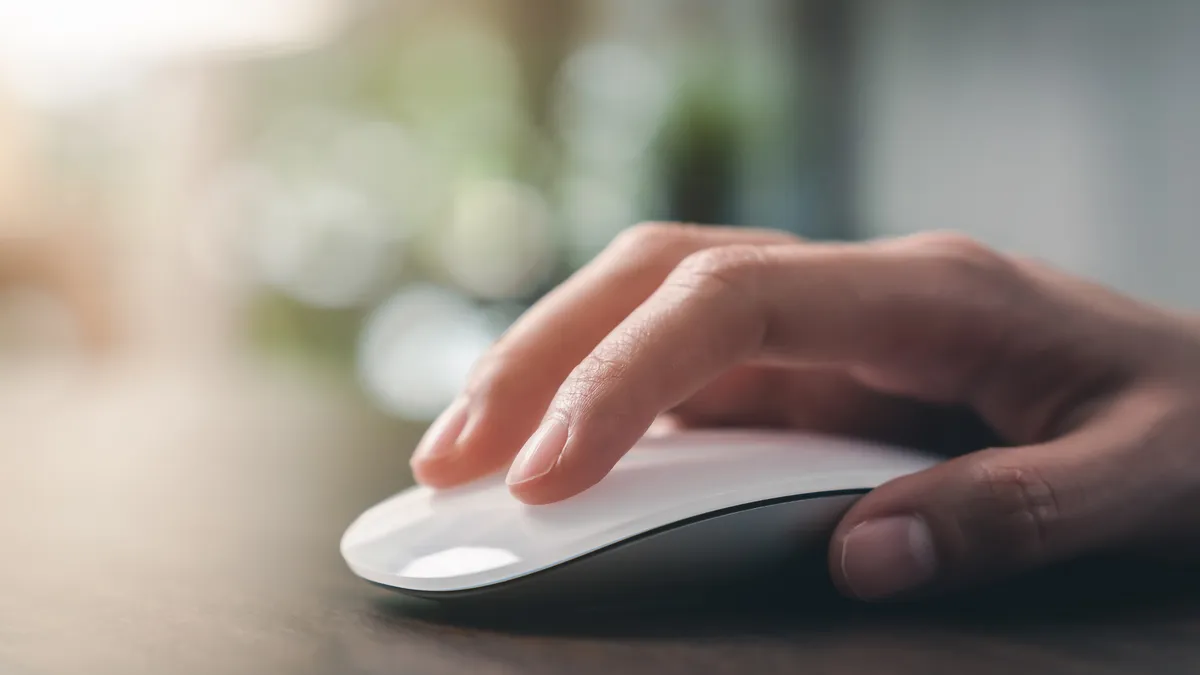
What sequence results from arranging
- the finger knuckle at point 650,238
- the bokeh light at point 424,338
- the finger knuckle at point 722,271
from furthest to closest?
the bokeh light at point 424,338, the finger knuckle at point 650,238, the finger knuckle at point 722,271

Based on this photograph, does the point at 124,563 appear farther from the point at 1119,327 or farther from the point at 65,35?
the point at 65,35

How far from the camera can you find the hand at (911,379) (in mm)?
431

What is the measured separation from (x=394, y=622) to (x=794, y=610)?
0.18 meters

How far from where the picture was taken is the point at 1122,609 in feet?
1.37

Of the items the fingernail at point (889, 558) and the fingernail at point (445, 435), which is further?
the fingernail at point (445, 435)

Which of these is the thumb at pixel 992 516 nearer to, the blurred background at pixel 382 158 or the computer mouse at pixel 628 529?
the computer mouse at pixel 628 529

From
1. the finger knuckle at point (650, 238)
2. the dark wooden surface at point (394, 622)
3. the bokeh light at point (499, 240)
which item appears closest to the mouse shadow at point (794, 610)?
the dark wooden surface at point (394, 622)

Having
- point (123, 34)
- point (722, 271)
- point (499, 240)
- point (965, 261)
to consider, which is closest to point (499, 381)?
point (722, 271)

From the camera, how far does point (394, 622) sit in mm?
410

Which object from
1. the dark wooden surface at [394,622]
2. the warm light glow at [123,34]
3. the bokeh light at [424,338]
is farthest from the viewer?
the warm light glow at [123,34]

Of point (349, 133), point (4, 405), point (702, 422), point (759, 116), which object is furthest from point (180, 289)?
point (702, 422)

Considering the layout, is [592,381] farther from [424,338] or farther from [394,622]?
[424,338]

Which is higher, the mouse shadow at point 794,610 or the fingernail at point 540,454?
the fingernail at point 540,454

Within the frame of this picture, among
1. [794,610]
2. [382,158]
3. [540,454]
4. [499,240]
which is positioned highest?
[382,158]
